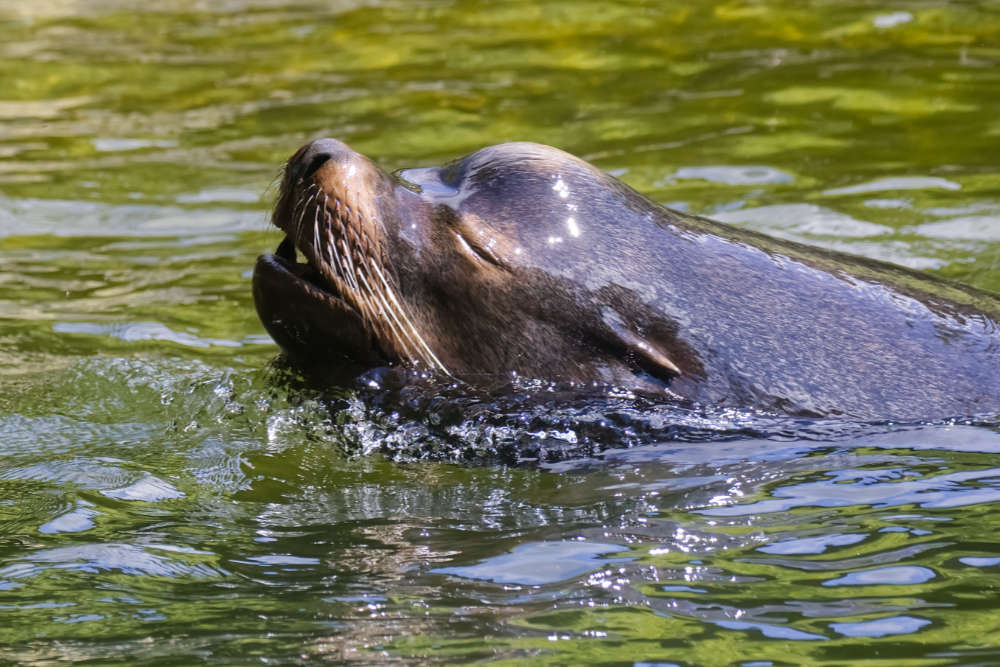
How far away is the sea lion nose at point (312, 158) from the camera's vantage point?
17.5 ft

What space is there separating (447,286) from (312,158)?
673mm

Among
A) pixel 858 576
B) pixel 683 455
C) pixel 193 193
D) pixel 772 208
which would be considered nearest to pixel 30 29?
pixel 193 193

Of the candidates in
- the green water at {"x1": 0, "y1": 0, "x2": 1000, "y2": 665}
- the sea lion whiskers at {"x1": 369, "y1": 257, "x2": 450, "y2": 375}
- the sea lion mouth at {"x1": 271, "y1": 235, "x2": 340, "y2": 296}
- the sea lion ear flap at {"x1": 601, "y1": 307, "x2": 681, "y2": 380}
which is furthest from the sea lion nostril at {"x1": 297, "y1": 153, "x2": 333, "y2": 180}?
the sea lion ear flap at {"x1": 601, "y1": 307, "x2": 681, "y2": 380}

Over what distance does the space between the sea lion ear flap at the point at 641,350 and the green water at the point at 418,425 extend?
0.54ft

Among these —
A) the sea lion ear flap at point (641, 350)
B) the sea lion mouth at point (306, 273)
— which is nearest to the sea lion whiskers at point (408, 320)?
the sea lion mouth at point (306, 273)

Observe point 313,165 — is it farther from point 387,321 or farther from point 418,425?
point 418,425

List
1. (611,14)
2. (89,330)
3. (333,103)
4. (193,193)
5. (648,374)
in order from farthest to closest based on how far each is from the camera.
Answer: (611,14)
(333,103)
(193,193)
(89,330)
(648,374)

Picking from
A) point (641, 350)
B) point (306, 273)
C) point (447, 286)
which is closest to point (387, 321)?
point (447, 286)

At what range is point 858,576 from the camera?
147 inches

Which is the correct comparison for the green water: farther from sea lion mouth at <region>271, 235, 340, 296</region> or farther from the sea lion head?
sea lion mouth at <region>271, 235, 340, 296</region>

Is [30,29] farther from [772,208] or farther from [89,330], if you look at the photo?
[772,208]

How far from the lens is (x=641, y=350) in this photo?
17.1 feet

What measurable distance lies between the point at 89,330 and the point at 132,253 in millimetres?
1315

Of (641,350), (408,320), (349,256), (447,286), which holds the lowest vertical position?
(641,350)
